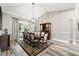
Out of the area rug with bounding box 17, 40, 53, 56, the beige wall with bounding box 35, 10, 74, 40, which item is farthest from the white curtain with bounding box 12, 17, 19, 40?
the beige wall with bounding box 35, 10, 74, 40

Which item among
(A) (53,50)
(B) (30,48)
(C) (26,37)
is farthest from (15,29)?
(A) (53,50)

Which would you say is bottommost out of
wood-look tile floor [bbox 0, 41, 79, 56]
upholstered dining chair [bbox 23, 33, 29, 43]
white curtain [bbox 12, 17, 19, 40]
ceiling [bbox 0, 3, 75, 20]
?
wood-look tile floor [bbox 0, 41, 79, 56]

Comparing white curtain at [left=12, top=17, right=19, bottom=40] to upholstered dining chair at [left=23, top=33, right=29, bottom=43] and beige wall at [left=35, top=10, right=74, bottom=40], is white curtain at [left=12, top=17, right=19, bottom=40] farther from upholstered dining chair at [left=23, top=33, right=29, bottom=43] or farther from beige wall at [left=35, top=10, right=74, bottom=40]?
beige wall at [left=35, top=10, right=74, bottom=40]

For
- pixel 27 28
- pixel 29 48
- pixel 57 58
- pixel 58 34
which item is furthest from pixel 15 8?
pixel 57 58

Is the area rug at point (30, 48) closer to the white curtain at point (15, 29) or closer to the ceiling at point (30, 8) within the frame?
the white curtain at point (15, 29)

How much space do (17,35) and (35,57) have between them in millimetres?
573

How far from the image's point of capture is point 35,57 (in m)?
2.38

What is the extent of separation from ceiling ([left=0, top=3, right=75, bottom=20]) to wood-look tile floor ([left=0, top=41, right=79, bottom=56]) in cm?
63

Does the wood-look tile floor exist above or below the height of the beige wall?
below

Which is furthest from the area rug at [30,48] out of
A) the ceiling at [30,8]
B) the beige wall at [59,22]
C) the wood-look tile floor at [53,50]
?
the ceiling at [30,8]

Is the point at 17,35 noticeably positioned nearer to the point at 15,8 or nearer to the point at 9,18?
the point at 9,18

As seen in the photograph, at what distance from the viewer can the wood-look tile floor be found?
2.31 metres

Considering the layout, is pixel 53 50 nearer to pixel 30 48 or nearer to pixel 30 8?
pixel 30 48

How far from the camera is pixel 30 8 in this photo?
2.39 m
